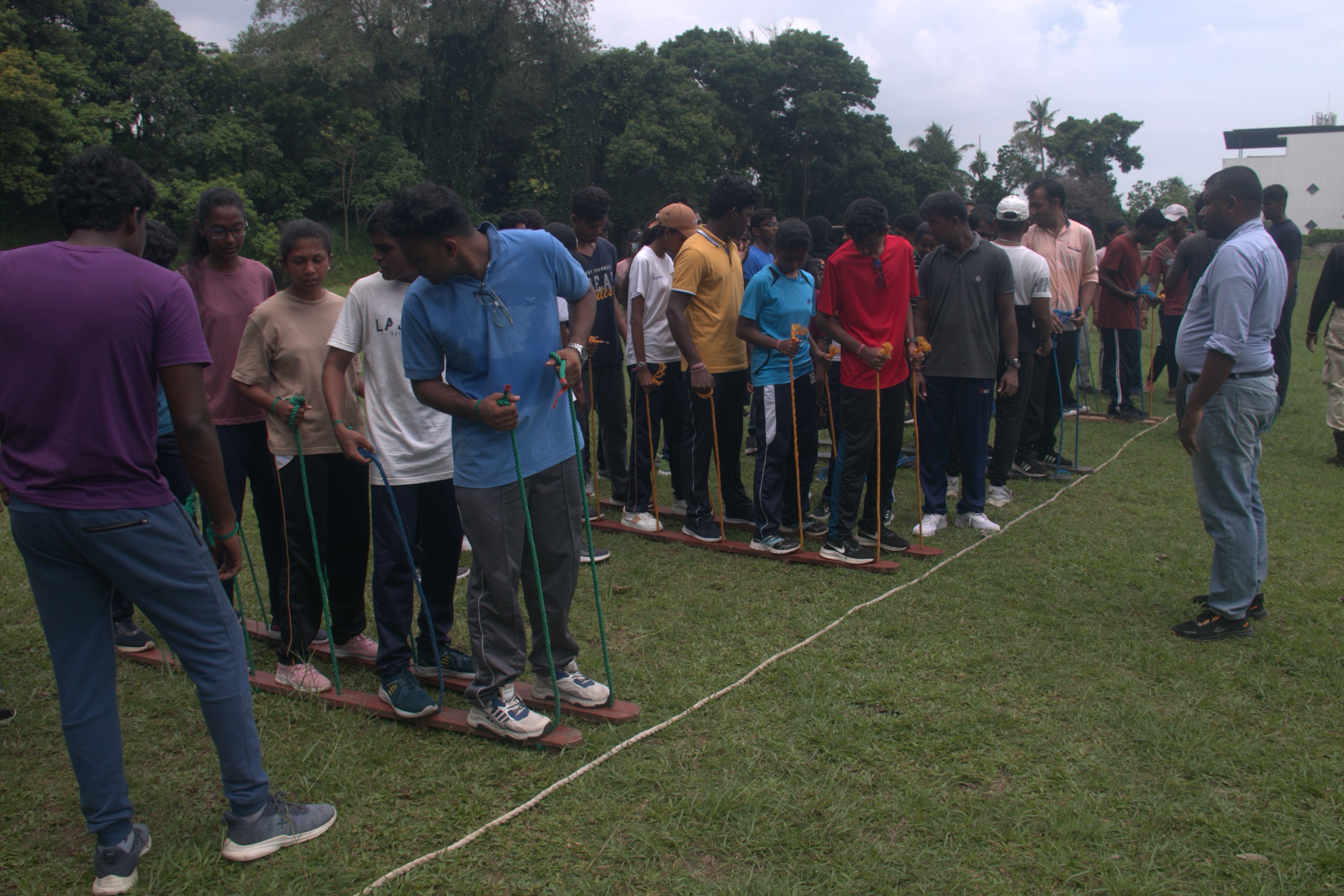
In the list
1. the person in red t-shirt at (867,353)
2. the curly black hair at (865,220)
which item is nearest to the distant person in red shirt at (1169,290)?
the person in red t-shirt at (867,353)

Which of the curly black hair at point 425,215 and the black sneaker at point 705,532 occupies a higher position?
the curly black hair at point 425,215

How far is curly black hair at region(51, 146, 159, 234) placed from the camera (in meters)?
2.51

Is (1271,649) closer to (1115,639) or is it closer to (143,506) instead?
(1115,639)

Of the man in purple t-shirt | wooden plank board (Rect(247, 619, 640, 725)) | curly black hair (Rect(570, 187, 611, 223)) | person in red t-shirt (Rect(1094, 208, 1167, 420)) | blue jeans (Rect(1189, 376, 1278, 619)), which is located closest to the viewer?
the man in purple t-shirt

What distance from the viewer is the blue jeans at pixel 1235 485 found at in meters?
4.04

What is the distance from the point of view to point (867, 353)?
5152 mm

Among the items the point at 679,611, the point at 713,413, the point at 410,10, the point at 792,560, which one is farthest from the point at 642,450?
the point at 410,10

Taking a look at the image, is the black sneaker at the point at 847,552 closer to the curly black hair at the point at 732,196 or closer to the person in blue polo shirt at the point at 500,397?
the curly black hair at the point at 732,196

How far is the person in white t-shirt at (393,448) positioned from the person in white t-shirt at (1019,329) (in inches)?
165

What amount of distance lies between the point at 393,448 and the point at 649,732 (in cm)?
153

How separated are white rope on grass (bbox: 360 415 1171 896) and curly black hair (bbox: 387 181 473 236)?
189cm

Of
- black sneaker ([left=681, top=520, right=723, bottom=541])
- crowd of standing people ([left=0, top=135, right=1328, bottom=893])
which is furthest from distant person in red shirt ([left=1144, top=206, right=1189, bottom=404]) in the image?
black sneaker ([left=681, top=520, right=723, bottom=541])

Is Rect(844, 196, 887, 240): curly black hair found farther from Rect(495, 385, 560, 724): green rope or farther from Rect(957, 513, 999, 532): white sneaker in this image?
Rect(495, 385, 560, 724): green rope

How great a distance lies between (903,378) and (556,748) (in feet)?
10.3
